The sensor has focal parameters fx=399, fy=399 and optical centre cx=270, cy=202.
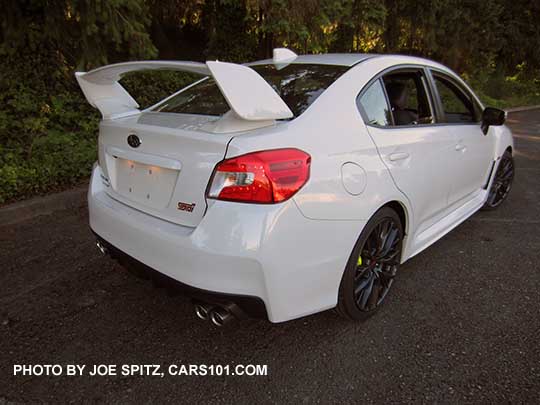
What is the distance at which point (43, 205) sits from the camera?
4.07 m

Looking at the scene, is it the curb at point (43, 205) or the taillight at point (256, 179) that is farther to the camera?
the curb at point (43, 205)

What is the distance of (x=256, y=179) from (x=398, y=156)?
1033 mm

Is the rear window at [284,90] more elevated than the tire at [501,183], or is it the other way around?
the rear window at [284,90]

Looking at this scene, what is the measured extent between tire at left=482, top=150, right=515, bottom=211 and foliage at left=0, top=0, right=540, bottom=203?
4306 mm

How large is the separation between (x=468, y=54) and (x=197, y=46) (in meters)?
9.90

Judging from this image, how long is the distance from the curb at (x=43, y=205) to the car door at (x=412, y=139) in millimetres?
3345

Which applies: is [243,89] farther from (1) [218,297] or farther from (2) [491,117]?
(2) [491,117]

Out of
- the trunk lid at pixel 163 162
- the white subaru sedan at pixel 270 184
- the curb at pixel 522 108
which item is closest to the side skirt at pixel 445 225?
the white subaru sedan at pixel 270 184

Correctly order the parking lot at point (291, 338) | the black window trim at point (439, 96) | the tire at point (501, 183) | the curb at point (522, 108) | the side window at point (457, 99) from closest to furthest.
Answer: the parking lot at point (291, 338)
the black window trim at point (439, 96)
the side window at point (457, 99)
the tire at point (501, 183)
the curb at point (522, 108)

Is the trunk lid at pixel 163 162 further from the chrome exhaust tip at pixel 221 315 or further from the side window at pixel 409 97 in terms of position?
the side window at pixel 409 97

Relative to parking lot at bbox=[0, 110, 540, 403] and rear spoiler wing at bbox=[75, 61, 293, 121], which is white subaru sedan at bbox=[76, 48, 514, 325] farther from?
parking lot at bbox=[0, 110, 540, 403]

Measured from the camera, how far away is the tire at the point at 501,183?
161 inches

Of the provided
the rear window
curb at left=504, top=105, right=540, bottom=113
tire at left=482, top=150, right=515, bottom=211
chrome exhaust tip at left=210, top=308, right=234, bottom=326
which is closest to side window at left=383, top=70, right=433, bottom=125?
the rear window

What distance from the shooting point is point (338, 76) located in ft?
7.43
